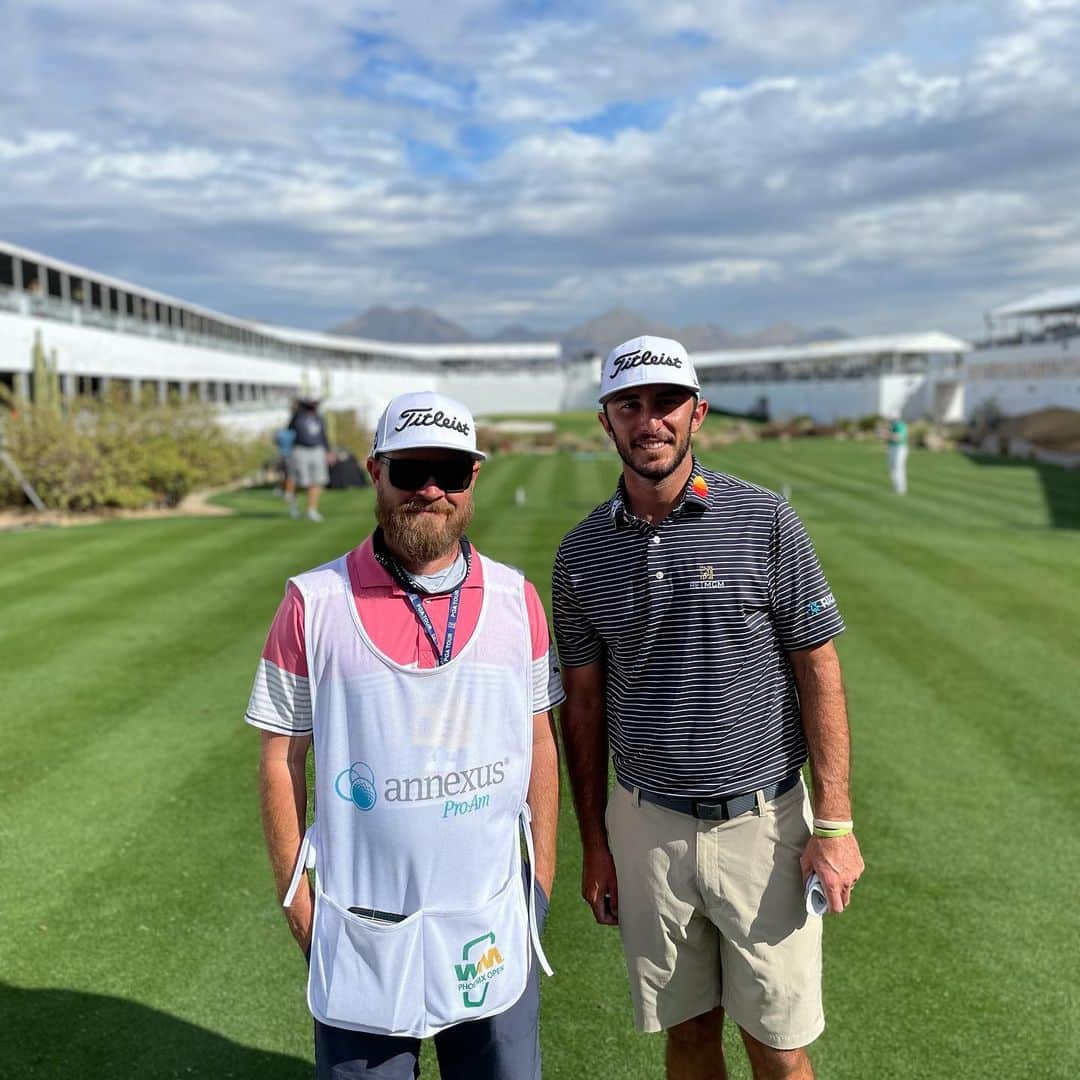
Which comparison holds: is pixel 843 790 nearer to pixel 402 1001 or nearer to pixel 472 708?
pixel 472 708

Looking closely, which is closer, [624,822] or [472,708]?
[472,708]

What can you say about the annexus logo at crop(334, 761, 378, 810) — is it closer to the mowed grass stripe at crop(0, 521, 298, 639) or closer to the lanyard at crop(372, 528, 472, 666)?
the lanyard at crop(372, 528, 472, 666)

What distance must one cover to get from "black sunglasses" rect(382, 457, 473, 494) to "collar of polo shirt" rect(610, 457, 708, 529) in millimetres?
530

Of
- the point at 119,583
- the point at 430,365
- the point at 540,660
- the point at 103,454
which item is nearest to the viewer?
the point at 540,660

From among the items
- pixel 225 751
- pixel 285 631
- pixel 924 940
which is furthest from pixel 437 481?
pixel 225 751

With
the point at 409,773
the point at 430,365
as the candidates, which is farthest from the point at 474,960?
the point at 430,365

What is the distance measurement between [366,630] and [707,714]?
1069 mm

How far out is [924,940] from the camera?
13.4ft

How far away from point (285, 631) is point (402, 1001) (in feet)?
3.02

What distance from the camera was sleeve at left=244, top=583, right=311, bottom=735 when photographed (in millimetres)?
2307

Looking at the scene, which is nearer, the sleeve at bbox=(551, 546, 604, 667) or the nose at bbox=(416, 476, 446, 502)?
the nose at bbox=(416, 476, 446, 502)

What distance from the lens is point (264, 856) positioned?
188 inches

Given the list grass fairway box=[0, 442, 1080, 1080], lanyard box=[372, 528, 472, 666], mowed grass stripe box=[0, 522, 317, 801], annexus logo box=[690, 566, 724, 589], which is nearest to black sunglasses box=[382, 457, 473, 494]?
lanyard box=[372, 528, 472, 666]

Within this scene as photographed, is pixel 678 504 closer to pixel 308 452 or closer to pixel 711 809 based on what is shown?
pixel 711 809
